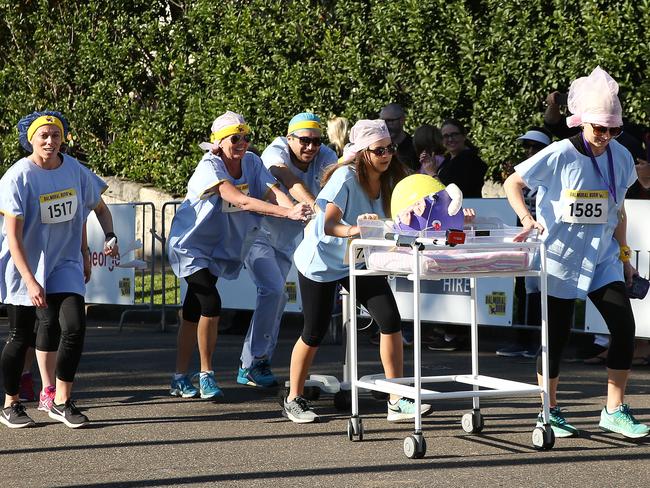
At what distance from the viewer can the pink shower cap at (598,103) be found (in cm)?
725

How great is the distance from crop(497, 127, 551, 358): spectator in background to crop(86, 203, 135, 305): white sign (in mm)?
4479

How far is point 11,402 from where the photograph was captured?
8.21 metres

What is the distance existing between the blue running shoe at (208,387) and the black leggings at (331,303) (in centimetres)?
121

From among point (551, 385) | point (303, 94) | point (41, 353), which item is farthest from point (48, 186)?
point (303, 94)

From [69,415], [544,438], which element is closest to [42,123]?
[69,415]

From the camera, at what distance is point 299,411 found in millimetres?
8156

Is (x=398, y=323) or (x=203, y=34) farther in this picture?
(x=203, y=34)

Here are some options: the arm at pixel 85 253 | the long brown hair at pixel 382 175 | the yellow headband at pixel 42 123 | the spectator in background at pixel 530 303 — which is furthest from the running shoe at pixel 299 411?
the spectator in background at pixel 530 303

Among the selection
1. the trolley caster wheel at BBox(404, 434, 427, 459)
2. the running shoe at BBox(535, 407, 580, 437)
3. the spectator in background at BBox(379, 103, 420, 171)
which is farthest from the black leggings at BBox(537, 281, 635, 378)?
the spectator in background at BBox(379, 103, 420, 171)

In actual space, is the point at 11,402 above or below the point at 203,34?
below

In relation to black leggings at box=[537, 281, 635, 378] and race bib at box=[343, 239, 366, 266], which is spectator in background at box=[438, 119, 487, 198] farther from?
black leggings at box=[537, 281, 635, 378]

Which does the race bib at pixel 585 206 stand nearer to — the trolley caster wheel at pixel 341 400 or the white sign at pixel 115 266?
the trolley caster wheel at pixel 341 400

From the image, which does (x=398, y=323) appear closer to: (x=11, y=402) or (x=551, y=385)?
(x=551, y=385)

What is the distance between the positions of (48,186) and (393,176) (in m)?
2.05
